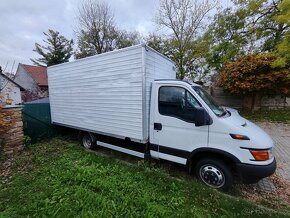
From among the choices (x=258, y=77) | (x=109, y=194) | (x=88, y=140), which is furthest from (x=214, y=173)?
(x=258, y=77)

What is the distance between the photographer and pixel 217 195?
122 inches

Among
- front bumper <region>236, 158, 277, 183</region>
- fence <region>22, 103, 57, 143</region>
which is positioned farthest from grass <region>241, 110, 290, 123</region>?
fence <region>22, 103, 57, 143</region>

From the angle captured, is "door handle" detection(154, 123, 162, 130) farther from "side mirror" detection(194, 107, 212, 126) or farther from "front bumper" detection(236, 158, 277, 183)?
"front bumper" detection(236, 158, 277, 183)

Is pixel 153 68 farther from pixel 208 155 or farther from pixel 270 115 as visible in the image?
pixel 270 115

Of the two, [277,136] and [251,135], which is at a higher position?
[251,135]

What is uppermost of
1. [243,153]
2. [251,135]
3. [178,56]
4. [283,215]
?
[178,56]

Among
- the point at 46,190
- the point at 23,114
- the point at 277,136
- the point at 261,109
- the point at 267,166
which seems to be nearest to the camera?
the point at 267,166

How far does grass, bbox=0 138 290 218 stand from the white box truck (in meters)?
0.44

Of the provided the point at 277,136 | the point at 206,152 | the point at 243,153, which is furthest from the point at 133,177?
the point at 277,136

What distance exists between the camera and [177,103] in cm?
358

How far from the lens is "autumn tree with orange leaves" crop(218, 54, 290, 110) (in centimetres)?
950

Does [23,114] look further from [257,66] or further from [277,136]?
[257,66]

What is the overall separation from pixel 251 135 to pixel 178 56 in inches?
544

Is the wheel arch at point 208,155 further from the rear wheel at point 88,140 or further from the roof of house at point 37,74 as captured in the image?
the roof of house at point 37,74
